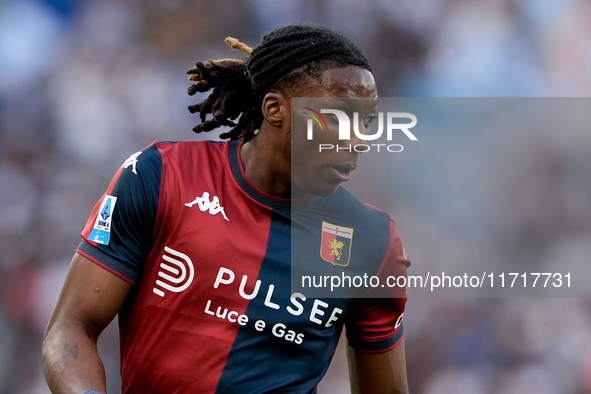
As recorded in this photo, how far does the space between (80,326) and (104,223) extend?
1.17 feet

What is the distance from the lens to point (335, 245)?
240 cm

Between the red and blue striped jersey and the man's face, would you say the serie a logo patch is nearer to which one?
the red and blue striped jersey

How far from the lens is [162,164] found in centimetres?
224

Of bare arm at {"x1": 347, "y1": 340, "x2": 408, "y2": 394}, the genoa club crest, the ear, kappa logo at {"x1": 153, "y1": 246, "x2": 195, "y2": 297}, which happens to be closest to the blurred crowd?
bare arm at {"x1": 347, "y1": 340, "x2": 408, "y2": 394}

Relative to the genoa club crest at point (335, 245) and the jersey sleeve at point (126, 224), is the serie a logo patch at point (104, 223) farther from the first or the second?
the genoa club crest at point (335, 245)

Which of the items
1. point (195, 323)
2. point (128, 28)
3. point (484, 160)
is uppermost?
point (128, 28)

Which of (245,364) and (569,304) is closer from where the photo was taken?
(245,364)

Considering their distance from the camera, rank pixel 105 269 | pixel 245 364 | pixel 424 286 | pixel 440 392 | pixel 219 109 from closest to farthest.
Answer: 1. pixel 105 269
2. pixel 245 364
3. pixel 219 109
4. pixel 440 392
5. pixel 424 286

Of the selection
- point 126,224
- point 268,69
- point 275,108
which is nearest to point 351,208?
point 275,108

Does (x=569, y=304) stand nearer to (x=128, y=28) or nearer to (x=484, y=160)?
(x=484, y=160)

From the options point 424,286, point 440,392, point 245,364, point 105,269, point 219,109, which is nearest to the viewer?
point 105,269

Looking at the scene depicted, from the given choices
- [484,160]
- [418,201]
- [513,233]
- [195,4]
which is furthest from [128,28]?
[513,233]

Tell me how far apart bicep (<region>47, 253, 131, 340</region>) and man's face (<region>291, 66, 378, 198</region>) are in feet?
2.57

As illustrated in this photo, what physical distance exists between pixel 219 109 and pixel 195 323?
35.5 inches
